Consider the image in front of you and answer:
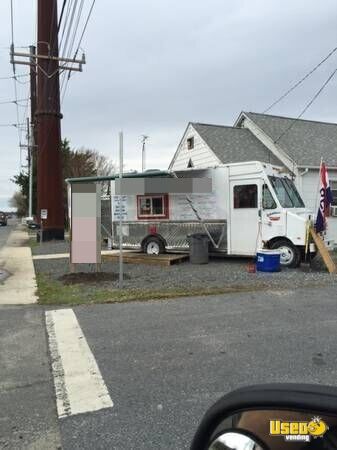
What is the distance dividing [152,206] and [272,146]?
7.75m

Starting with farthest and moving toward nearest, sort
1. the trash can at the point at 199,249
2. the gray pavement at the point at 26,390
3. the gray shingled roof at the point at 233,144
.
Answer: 1. the gray shingled roof at the point at 233,144
2. the trash can at the point at 199,249
3. the gray pavement at the point at 26,390

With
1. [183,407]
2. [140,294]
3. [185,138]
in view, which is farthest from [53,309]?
[185,138]

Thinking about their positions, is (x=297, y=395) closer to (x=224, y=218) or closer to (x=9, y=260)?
(x=224, y=218)

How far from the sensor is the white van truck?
44.6 ft

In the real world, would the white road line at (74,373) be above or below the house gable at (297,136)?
below

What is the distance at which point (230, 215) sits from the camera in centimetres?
1473

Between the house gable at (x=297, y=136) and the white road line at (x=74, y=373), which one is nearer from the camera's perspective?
the white road line at (x=74, y=373)

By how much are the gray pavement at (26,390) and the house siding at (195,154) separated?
14865 mm

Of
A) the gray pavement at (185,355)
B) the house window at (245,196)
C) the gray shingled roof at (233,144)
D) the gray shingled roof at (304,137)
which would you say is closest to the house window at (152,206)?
the house window at (245,196)

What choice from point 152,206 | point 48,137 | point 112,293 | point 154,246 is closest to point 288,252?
point 154,246

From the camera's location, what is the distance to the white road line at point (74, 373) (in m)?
4.30

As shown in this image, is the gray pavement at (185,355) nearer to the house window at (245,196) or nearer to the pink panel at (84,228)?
the pink panel at (84,228)

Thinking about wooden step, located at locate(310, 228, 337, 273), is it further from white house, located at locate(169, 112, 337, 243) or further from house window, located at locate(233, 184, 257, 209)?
white house, located at locate(169, 112, 337, 243)

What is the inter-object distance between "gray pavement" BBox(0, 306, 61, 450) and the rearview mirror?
224 centimetres
